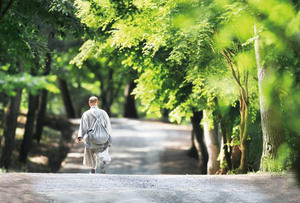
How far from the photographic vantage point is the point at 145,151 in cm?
2869

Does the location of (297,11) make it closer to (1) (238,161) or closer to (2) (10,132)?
(1) (238,161)

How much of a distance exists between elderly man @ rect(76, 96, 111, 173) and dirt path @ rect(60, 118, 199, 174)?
9778 mm

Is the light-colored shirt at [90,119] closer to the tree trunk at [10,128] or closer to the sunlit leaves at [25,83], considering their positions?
the sunlit leaves at [25,83]

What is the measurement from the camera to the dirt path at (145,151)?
24.9m

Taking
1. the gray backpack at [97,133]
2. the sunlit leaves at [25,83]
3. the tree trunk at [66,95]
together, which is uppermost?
the tree trunk at [66,95]

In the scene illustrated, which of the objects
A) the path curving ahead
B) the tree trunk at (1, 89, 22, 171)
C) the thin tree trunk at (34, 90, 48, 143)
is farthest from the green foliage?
the thin tree trunk at (34, 90, 48, 143)

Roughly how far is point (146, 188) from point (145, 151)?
60.4 feet

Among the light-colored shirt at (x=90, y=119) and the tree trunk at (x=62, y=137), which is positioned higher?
the light-colored shirt at (x=90, y=119)

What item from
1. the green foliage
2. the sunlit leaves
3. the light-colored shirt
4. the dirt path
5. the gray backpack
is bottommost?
the dirt path

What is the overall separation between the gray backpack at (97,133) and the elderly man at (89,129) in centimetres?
5

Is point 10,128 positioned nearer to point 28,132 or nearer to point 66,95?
point 28,132

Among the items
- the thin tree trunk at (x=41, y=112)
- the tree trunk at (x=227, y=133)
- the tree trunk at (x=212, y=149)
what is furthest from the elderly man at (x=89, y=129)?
the thin tree trunk at (x=41, y=112)

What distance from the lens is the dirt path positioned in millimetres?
24859

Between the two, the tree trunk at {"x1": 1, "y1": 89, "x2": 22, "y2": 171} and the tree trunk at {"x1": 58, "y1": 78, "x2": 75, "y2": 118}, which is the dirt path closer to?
the tree trunk at {"x1": 1, "y1": 89, "x2": 22, "y2": 171}
